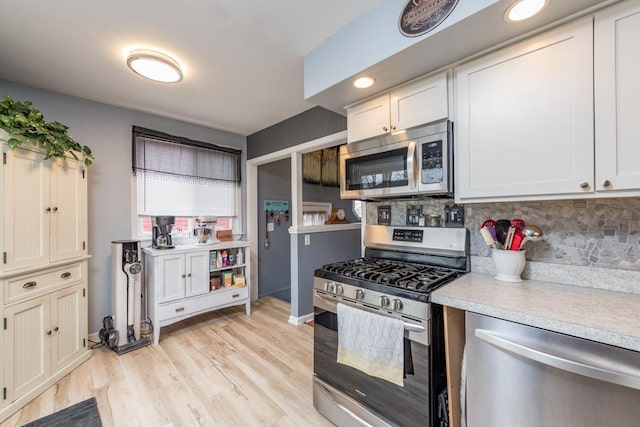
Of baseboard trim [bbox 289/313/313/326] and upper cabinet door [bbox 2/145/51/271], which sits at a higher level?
upper cabinet door [bbox 2/145/51/271]

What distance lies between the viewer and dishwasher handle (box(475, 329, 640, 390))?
815mm

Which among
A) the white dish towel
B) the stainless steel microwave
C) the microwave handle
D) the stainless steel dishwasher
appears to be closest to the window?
the stainless steel microwave

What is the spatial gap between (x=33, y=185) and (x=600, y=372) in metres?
3.24

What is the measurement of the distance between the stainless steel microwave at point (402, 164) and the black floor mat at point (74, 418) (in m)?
2.19

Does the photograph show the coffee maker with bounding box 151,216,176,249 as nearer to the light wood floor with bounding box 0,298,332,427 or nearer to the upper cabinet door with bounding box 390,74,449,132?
the light wood floor with bounding box 0,298,332,427

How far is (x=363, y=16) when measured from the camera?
5.19 feet

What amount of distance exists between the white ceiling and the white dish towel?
176 centimetres

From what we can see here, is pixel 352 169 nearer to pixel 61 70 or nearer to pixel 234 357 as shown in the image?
pixel 234 357

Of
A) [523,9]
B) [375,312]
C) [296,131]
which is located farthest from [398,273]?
[296,131]

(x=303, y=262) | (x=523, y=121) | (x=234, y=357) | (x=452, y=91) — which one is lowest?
(x=234, y=357)

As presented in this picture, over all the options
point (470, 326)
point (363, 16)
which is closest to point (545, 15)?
point (363, 16)

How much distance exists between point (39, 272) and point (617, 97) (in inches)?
138

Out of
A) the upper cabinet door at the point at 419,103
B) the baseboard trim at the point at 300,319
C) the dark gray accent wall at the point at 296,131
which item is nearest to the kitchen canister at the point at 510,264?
the upper cabinet door at the point at 419,103

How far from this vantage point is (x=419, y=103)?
161 centimetres
